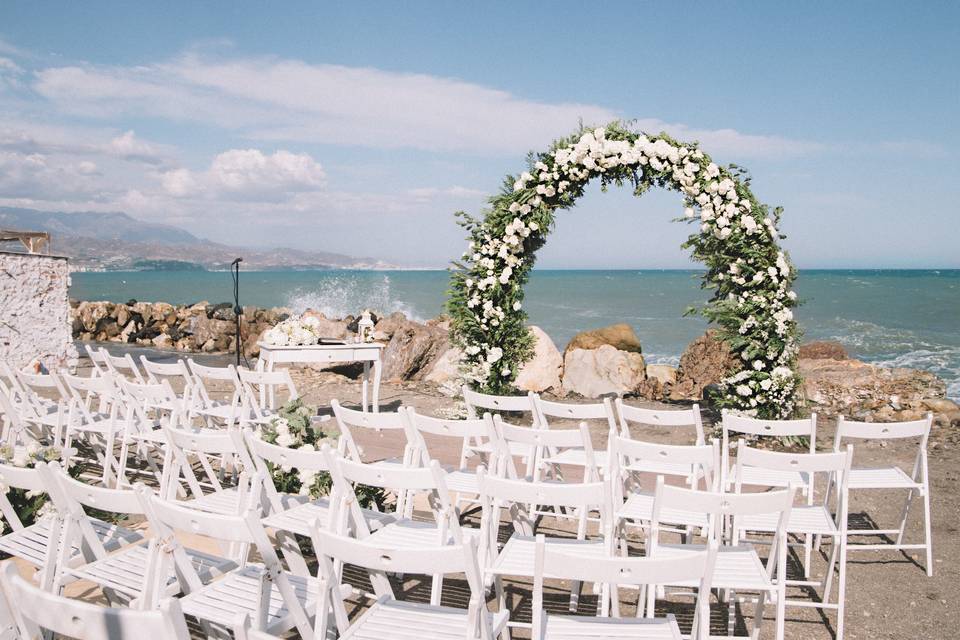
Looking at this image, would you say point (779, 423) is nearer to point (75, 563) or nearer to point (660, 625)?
point (660, 625)

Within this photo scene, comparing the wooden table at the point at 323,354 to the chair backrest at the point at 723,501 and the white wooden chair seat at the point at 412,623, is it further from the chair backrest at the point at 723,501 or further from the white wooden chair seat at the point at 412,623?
the chair backrest at the point at 723,501

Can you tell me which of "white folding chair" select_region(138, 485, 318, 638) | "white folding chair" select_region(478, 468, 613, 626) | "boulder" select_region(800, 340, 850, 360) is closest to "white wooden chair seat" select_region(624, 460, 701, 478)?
"white folding chair" select_region(478, 468, 613, 626)

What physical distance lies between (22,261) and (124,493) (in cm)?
990

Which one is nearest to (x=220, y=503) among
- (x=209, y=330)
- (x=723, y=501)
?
(x=723, y=501)

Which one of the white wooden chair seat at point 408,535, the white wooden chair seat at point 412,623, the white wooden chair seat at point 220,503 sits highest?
the white wooden chair seat at point 408,535

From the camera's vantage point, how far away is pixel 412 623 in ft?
9.14

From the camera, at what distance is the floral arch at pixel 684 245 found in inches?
279

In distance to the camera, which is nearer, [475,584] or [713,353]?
[475,584]

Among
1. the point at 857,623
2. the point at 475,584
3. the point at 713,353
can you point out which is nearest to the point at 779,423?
the point at 857,623

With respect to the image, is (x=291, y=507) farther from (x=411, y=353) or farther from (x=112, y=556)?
(x=411, y=353)

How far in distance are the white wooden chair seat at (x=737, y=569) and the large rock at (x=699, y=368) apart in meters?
8.27

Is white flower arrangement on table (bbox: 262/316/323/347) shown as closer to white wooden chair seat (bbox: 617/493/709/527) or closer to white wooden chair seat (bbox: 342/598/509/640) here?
white wooden chair seat (bbox: 617/493/709/527)

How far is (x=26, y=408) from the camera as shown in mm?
6180

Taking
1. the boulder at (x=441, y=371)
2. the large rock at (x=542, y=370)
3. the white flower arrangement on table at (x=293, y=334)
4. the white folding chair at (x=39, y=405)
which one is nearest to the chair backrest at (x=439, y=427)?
the white folding chair at (x=39, y=405)
